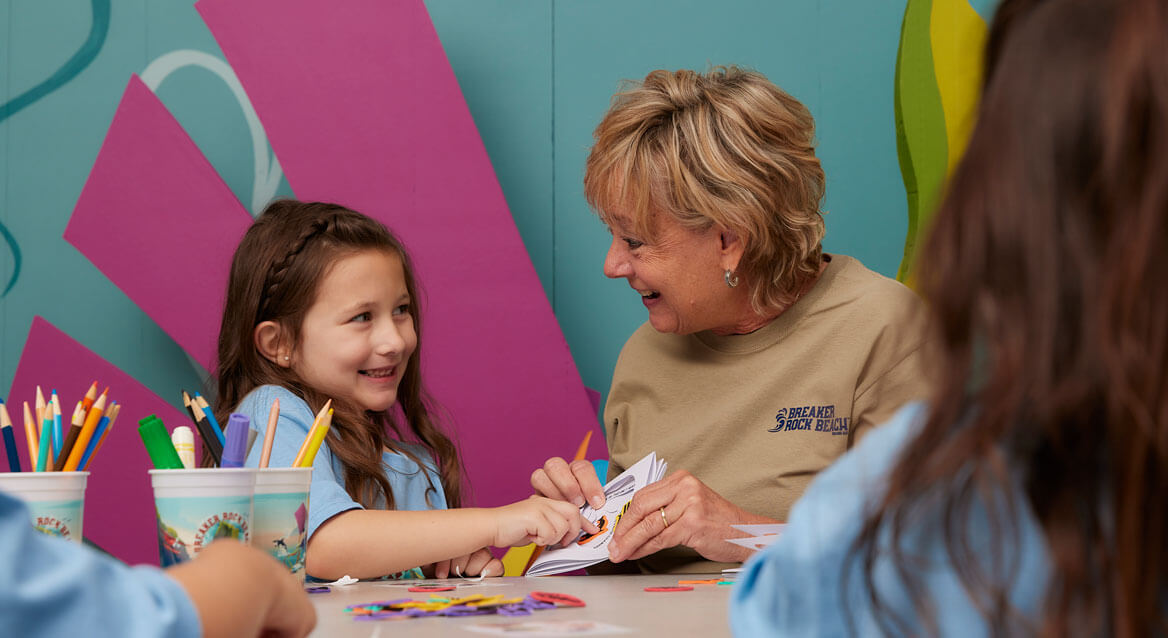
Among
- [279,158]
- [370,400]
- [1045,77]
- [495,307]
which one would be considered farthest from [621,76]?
[1045,77]

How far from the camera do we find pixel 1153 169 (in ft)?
1.16

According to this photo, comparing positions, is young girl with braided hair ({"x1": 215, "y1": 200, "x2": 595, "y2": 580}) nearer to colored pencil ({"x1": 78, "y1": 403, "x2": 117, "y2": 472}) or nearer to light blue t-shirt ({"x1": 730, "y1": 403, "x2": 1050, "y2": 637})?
colored pencil ({"x1": 78, "y1": 403, "x2": 117, "y2": 472})

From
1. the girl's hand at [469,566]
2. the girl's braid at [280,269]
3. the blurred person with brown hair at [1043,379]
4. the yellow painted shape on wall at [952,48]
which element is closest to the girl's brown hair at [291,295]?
the girl's braid at [280,269]

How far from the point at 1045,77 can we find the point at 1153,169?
52mm

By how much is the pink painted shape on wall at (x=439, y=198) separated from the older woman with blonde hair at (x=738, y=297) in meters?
0.44

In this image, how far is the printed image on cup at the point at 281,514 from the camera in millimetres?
876

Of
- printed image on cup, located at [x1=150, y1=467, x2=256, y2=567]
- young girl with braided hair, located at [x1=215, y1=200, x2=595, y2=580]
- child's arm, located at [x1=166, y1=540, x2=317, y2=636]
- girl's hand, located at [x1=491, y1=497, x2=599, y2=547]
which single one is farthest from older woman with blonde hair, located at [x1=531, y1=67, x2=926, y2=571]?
child's arm, located at [x1=166, y1=540, x2=317, y2=636]

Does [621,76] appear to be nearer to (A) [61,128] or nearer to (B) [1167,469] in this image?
(A) [61,128]

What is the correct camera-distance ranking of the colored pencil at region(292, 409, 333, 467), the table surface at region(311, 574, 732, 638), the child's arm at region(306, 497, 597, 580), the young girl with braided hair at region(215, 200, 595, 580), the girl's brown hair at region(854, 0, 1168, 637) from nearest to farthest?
1. the girl's brown hair at region(854, 0, 1168, 637)
2. the table surface at region(311, 574, 732, 638)
3. the colored pencil at region(292, 409, 333, 467)
4. the child's arm at region(306, 497, 597, 580)
5. the young girl with braided hair at region(215, 200, 595, 580)

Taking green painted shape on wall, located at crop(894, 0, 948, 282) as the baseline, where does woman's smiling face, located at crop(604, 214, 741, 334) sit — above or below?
below

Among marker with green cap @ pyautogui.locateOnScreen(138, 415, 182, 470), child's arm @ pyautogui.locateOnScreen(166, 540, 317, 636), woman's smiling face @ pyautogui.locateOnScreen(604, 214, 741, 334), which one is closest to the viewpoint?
child's arm @ pyautogui.locateOnScreen(166, 540, 317, 636)

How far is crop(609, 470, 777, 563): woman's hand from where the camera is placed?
118 cm

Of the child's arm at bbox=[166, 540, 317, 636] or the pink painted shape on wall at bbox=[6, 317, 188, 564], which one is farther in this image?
the pink painted shape on wall at bbox=[6, 317, 188, 564]

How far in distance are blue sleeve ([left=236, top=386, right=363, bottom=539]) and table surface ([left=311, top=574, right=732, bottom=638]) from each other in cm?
10
